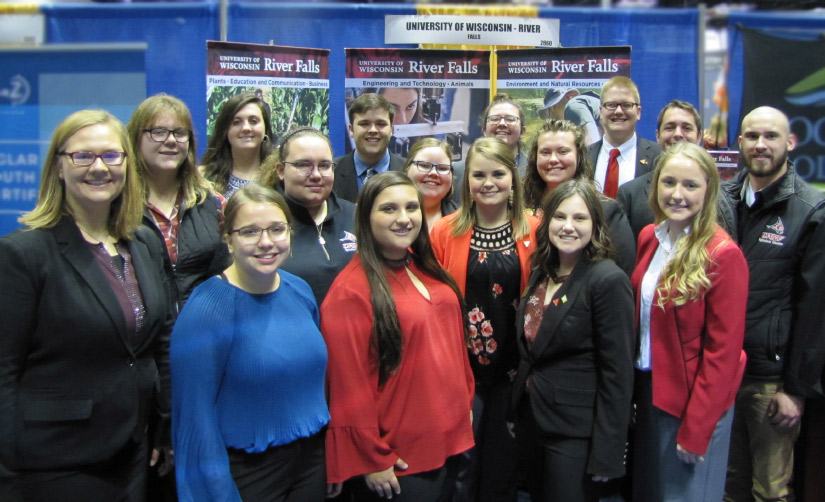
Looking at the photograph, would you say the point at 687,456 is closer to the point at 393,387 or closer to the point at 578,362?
the point at 578,362

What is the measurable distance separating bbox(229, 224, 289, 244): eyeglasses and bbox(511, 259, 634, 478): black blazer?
1136 mm

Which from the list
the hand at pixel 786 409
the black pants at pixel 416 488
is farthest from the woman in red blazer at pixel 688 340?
the black pants at pixel 416 488

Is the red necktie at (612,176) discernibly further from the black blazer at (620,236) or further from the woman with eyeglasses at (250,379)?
the woman with eyeglasses at (250,379)

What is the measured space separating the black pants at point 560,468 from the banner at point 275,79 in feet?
11.1

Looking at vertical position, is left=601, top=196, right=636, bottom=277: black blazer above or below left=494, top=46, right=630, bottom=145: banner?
below

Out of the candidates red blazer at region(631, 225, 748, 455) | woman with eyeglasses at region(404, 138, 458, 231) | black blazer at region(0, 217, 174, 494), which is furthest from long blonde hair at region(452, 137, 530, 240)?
black blazer at region(0, 217, 174, 494)

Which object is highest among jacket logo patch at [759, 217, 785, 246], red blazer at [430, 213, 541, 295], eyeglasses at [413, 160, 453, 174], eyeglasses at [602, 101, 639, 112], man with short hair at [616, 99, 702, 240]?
eyeglasses at [602, 101, 639, 112]

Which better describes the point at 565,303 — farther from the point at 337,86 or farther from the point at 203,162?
the point at 337,86

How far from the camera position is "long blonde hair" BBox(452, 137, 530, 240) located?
2.91 meters

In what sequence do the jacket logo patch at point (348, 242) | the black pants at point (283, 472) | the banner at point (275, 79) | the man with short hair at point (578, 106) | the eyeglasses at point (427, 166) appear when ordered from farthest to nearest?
the man with short hair at point (578, 106)
the banner at point (275, 79)
the eyeglasses at point (427, 166)
the jacket logo patch at point (348, 242)
the black pants at point (283, 472)

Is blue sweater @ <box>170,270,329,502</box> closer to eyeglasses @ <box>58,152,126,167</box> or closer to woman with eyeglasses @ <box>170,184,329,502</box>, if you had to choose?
woman with eyeglasses @ <box>170,184,329,502</box>

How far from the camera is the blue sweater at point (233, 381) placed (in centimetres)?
196

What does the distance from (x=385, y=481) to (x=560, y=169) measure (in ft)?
6.09

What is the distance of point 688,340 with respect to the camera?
101 inches
